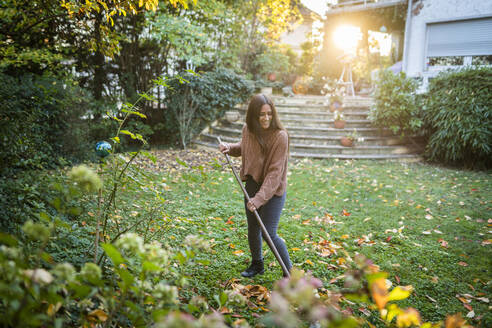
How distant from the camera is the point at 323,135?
32.2 ft

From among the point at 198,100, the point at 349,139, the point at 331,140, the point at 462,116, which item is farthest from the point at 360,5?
the point at 198,100

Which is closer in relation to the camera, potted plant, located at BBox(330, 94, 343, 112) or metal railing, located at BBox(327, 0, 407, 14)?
potted plant, located at BBox(330, 94, 343, 112)

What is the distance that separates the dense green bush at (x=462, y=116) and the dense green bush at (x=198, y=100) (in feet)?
18.9

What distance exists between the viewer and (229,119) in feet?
35.2

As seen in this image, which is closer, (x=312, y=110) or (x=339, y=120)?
(x=339, y=120)

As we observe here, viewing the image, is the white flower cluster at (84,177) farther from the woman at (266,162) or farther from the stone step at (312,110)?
the stone step at (312,110)

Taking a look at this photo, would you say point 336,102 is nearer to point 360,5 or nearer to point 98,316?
point 360,5

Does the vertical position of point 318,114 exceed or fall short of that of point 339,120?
it exceeds it

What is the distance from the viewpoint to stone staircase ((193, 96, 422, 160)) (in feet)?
29.5

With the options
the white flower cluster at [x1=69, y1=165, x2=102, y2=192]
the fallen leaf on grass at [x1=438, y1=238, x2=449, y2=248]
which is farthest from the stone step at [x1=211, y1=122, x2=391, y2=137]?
the white flower cluster at [x1=69, y1=165, x2=102, y2=192]

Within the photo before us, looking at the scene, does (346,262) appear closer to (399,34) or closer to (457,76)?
(457,76)

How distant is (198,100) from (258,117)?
6712 mm

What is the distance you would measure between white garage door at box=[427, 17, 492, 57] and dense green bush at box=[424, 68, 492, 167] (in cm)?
290

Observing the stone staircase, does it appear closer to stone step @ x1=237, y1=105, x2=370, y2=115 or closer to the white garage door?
stone step @ x1=237, y1=105, x2=370, y2=115
